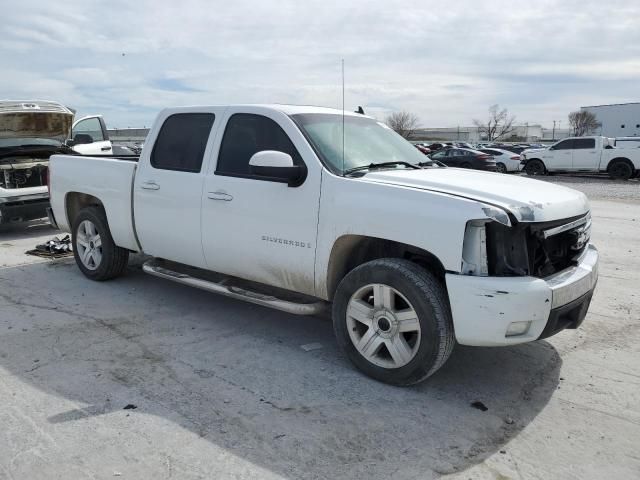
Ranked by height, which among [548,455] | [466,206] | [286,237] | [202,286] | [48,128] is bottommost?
[548,455]

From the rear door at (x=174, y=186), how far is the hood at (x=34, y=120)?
511 centimetres

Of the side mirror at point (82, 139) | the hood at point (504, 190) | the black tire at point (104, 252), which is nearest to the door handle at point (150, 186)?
the black tire at point (104, 252)

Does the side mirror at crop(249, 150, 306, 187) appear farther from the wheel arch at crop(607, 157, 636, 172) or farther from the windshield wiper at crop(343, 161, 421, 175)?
the wheel arch at crop(607, 157, 636, 172)

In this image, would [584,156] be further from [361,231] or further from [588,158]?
[361,231]

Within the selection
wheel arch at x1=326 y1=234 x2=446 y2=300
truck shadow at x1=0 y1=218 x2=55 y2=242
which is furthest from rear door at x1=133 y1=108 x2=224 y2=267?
truck shadow at x1=0 y1=218 x2=55 y2=242

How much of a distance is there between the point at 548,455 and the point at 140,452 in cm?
219

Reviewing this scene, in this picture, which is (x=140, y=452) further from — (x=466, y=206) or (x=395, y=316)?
(x=466, y=206)

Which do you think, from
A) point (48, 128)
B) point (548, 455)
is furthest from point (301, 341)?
point (48, 128)

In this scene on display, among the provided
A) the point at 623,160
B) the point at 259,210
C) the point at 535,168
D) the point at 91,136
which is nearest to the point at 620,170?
the point at 623,160

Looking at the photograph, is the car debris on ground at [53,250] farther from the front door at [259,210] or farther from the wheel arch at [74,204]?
the front door at [259,210]

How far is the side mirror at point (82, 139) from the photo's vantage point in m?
10.9

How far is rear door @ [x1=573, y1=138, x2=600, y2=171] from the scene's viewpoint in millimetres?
23875

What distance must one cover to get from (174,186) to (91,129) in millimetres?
7912

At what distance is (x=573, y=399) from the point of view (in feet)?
12.2
